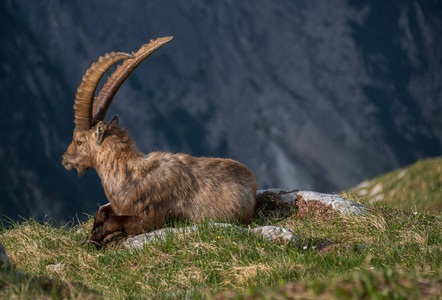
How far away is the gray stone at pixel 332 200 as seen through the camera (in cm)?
814

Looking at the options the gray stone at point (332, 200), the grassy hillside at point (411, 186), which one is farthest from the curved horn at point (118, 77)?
the grassy hillside at point (411, 186)

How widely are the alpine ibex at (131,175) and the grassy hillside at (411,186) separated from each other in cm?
1057

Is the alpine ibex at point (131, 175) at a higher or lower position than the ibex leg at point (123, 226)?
higher

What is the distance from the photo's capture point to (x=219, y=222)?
731cm

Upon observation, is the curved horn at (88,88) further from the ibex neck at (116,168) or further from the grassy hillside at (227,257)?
the grassy hillside at (227,257)

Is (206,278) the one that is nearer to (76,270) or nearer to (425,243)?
(76,270)

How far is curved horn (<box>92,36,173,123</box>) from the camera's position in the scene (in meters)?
7.18

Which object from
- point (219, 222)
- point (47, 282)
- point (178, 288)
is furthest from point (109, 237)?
point (47, 282)

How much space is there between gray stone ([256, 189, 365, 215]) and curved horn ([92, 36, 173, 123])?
390 centimetres

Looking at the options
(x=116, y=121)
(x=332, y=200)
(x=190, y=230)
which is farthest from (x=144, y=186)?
(x=332, y=200)

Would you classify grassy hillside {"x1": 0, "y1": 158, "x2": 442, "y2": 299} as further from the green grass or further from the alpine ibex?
the alpine ibex

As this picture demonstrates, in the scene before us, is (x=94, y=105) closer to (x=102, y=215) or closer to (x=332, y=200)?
(x=102, y=215)

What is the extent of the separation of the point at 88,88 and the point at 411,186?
1610cm

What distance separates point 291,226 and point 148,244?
2768mm
